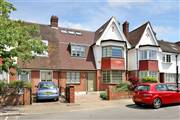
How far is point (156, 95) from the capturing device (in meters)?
16.1

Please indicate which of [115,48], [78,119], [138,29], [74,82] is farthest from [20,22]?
[138,29]

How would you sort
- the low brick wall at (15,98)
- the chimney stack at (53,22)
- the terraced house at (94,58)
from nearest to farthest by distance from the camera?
the low brick wall at (15,98) → the terraced house at (94,58) → the chimney stack at (53,22)

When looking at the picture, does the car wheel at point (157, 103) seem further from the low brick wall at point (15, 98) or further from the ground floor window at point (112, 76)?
the ground floor window at point (112, 76)

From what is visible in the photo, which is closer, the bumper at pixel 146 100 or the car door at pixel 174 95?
the bumper at pixel 146 100

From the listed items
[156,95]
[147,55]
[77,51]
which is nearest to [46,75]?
[77,51]

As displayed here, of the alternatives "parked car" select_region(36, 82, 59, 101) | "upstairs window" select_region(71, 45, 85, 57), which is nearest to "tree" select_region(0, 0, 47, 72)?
"parked car" select_region(36, 82, 59, 101)

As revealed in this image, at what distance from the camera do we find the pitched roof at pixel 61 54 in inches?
1074

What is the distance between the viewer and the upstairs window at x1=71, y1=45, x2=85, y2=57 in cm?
2964

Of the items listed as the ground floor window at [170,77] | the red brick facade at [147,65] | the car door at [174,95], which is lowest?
the car door at [174,95]

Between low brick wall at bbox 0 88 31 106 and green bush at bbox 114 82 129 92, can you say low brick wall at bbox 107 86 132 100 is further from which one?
low brick wall at bbox 0 88 31 106

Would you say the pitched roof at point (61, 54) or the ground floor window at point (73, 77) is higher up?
the pitched roof at point (61, 54)

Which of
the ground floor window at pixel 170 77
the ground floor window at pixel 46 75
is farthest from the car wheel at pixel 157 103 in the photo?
the ground floor window at pixel 170 77

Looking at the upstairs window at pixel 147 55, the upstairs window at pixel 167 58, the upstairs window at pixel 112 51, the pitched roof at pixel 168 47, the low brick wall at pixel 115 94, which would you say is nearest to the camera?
the low brick wall at pixel 115 94

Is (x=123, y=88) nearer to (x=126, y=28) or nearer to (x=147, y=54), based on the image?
(x=147, y=54)
